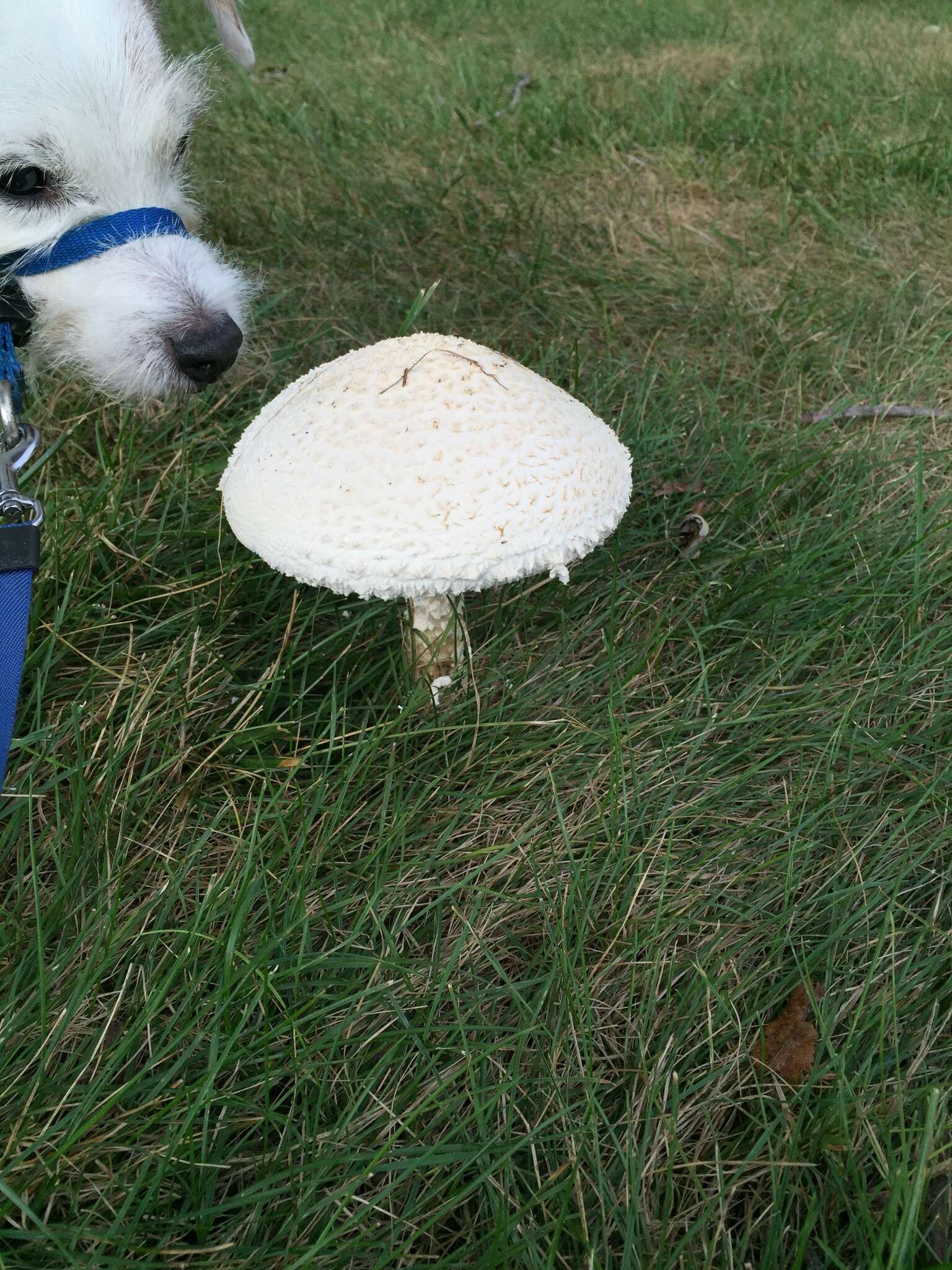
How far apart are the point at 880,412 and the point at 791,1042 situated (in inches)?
73.3

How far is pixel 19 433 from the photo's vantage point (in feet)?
5.44

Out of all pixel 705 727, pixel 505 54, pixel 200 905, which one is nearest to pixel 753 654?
pixel 705 727

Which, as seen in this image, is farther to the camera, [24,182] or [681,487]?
[681,487]

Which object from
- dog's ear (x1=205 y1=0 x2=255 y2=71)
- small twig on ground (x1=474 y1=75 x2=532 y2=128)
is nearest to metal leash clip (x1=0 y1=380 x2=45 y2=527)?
dog's ear (x1=205 y1=0 x2=255 y2=71)

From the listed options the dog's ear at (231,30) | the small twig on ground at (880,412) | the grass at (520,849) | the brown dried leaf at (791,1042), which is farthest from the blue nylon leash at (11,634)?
the small twig on ground at (880,412)

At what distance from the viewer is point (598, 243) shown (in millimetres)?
3340

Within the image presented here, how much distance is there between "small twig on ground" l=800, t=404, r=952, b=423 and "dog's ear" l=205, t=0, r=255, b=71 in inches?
67.3

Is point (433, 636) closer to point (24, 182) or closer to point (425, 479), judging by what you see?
point (425, 479)

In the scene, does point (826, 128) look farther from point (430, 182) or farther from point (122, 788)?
point (122, 788)

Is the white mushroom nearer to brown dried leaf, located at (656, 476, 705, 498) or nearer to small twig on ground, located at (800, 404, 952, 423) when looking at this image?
brown dried leaf, located at (656, 476, 705, 498)

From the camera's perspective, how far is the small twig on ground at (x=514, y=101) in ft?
13.5

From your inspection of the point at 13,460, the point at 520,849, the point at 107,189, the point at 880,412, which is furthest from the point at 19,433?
the point at 880,412

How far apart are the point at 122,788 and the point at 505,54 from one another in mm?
5089

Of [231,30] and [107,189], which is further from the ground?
[231,30]
